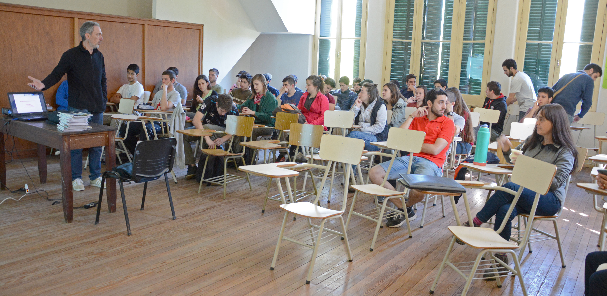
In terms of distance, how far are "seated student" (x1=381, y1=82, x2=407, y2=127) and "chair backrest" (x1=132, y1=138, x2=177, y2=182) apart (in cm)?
329

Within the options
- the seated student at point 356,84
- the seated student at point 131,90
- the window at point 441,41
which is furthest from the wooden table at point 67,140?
the window at point 441,41

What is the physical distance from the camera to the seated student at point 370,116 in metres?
6.10

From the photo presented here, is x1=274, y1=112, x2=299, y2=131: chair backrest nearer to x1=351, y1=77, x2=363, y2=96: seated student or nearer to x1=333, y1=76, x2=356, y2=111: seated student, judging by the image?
x1=333, y1=76, x2=356, y2=111: seated student

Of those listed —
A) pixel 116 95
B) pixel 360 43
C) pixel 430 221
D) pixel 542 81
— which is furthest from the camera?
pixel 360 43

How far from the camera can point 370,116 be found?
6215 millimetres

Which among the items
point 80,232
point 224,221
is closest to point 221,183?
point 224,221

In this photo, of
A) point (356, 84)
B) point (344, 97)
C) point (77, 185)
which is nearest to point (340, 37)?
point (356, 84)

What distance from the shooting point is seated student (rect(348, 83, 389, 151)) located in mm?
6102

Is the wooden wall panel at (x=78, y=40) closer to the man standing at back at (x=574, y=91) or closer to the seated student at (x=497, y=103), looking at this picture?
the seated student at (x=497, y=103)

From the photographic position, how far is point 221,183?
18.0 feet

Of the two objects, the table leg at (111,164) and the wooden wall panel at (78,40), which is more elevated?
the wooden wall panel at (78,40)

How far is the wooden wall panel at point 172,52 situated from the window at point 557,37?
19.7 ft

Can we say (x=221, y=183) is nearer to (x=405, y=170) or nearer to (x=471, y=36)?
(x=405, y=170)

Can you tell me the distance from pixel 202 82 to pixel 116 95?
4.56 ft
